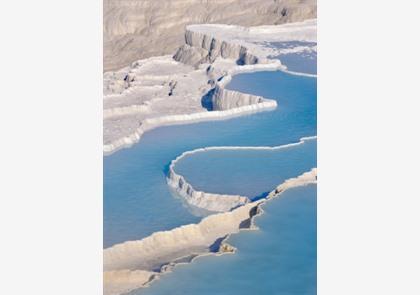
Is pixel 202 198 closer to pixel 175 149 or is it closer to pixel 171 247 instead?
pixel 171 247

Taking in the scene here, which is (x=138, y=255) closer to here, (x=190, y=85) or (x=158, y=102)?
(x=158, y=102)

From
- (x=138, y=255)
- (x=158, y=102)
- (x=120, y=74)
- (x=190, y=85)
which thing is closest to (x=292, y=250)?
(x=138, y=255)

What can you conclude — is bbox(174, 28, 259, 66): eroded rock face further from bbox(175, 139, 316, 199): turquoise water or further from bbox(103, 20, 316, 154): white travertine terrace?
bbox(175, 139, 316, 199): turquoise water

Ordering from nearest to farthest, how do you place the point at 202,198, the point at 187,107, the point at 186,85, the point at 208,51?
1. the point at 202,198
2. the point at 187,107
3. the point at 186,85
4. the point at 208,51

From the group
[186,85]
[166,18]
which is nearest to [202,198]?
[186,85]

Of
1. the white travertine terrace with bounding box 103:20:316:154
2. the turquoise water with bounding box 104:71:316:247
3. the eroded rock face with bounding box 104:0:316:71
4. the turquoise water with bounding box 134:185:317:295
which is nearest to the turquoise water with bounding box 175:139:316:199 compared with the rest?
the turquoise water with bounding box 104:71:316:247

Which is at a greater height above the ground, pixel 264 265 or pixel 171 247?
pixel 264 265

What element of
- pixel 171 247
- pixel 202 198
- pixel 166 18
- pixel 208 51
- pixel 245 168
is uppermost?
pixel 166 18
